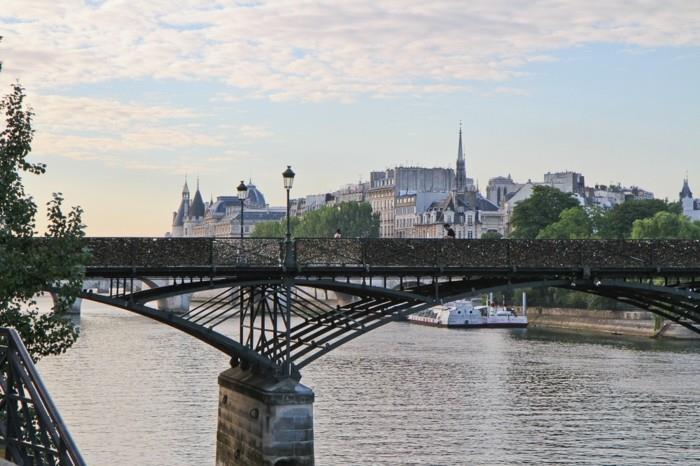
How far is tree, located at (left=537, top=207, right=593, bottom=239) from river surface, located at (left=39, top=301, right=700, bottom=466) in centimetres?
3497

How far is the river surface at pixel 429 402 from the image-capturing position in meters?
38.2

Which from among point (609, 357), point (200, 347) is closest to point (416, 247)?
point (609, 357)

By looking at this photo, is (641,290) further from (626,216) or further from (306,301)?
(626,216)

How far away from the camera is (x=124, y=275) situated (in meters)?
30.9

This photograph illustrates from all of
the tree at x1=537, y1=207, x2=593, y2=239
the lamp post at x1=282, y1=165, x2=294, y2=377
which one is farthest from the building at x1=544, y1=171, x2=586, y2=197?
the lamp post at x1=282, y1=165, x2=294, y2=377

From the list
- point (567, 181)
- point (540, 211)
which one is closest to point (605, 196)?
point (567, 181)

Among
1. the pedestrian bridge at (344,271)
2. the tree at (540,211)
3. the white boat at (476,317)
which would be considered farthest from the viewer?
the tree at (540,211)

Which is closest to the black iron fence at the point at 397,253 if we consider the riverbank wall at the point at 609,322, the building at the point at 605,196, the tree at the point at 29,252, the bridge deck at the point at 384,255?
the bridge deck at the point at 384,255

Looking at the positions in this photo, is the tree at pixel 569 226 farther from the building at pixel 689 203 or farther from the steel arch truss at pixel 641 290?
the steel arch truss at pixel 641 290

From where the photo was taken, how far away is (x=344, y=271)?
33062 millimetres

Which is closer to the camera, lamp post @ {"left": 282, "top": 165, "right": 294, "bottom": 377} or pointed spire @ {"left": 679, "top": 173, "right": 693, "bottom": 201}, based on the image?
lamp post @ {"left": 282, "top": 165, "right": 294, "bottom": 377}

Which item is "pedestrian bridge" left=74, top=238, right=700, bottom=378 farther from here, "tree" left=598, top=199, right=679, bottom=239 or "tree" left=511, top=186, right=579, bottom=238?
"tree" left=511, top=186, right=579, bottom=238

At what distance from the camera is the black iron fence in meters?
31.5

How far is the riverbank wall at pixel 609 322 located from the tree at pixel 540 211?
17.8m
